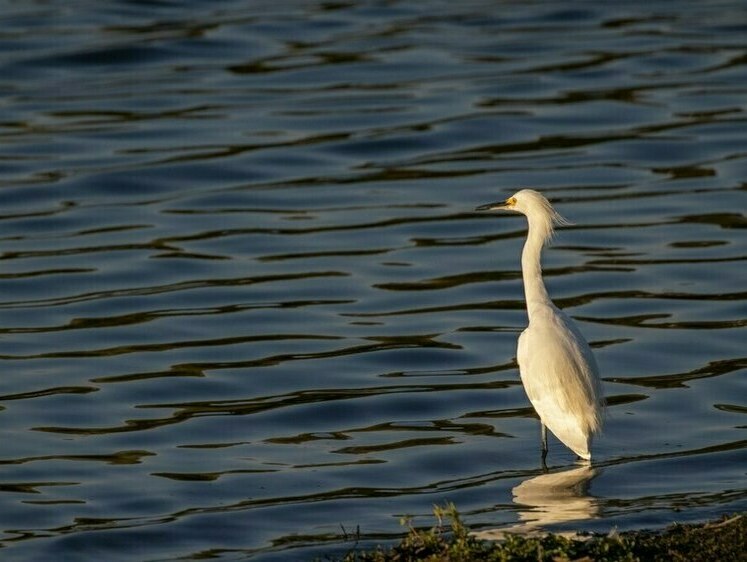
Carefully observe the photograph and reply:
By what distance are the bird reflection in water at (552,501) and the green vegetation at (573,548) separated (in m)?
1.07

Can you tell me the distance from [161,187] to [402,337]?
526 centimetres

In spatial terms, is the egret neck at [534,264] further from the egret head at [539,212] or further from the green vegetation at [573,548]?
the green vegetation at [573,548]

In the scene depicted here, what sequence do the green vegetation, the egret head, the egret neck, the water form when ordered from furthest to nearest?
1. the egret head
2. the egret neck
3. the water
4. the green vegetation

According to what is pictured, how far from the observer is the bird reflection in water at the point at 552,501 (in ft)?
27.7

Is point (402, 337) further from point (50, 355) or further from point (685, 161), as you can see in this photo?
point (685, 161)

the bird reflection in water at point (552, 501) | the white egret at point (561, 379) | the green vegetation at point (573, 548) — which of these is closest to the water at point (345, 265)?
the bird reflection in water at point (552, 501)

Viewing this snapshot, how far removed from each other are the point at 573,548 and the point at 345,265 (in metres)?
7.87

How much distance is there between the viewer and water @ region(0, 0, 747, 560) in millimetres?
9555

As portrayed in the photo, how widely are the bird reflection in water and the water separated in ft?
0.10

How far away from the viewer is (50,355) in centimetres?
1236

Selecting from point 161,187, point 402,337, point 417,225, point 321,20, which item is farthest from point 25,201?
point 321,20

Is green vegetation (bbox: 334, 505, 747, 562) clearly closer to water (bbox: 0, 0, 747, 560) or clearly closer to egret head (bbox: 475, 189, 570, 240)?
Result: water (bbox: 0, 0, 747, 560)

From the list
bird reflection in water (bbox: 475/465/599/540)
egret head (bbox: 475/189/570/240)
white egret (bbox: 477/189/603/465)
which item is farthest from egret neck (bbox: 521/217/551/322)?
bird reflection in water (bbox: 475/465/599/540)

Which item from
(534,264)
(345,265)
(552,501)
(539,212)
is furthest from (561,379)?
(345,265)
